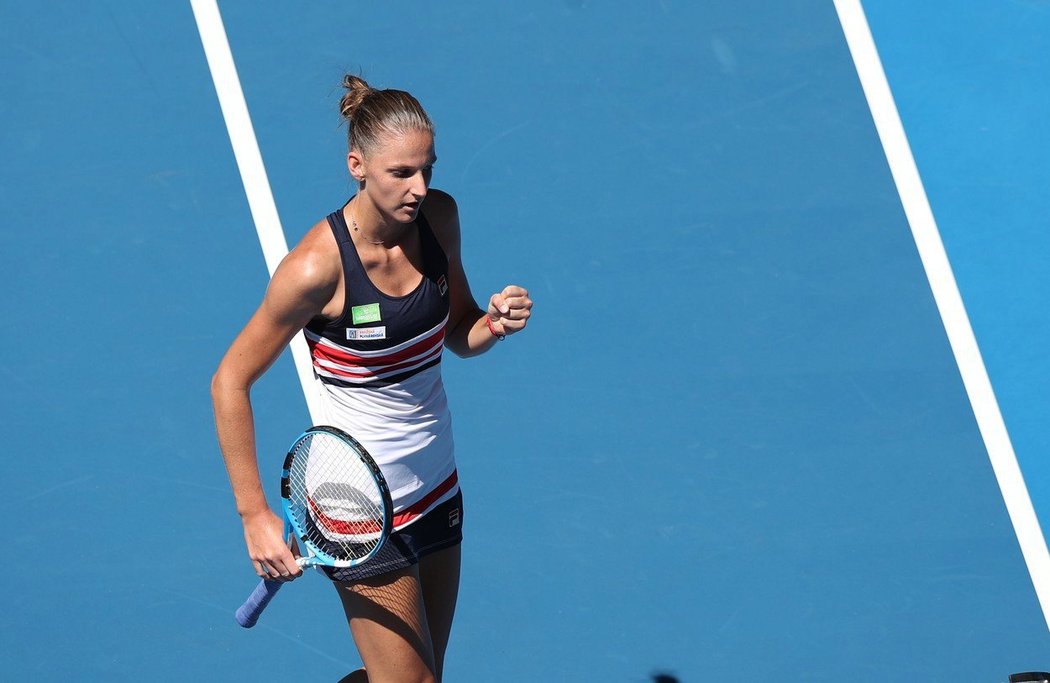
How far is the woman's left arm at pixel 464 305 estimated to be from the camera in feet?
9.94

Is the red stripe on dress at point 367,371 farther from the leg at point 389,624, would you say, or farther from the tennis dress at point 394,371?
the leg at point 389,624

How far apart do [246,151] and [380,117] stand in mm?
2503

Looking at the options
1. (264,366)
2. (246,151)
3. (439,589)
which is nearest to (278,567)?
(264,366)

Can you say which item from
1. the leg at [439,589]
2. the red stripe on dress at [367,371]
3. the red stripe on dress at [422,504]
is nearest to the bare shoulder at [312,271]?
the red stripe on dress at [367,371]

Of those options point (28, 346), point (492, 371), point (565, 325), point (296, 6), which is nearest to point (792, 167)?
point (565, 325)

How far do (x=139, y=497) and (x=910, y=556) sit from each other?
3233 mm

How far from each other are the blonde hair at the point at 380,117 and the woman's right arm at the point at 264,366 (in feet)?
0.86

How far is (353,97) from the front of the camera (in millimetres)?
3033

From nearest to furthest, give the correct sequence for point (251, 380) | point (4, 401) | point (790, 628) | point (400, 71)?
point (251, 380) → point (790, 628) → point (4, 401) → point (400, 71)

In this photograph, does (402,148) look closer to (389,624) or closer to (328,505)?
(328,505)

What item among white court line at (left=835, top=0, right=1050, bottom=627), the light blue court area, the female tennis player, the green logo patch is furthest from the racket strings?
white court line at (left=835, top=0, right=1050, bottom=627)

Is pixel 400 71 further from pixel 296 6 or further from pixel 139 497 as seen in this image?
pixel 139 497

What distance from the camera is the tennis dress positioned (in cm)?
298

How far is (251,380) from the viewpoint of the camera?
9.64 feet
